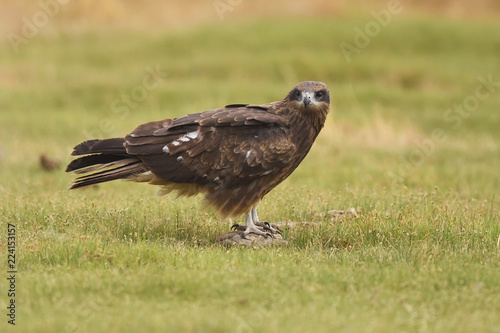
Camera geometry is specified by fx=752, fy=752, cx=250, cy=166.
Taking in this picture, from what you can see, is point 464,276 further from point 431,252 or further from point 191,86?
point 191,86

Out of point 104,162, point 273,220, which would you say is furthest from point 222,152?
point 273,220

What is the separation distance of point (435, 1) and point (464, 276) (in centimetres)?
2743

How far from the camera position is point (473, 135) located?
62.3 ft

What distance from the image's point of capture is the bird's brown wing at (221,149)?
8500mm

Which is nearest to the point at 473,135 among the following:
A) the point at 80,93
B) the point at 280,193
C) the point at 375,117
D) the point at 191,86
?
the point at 375,117
